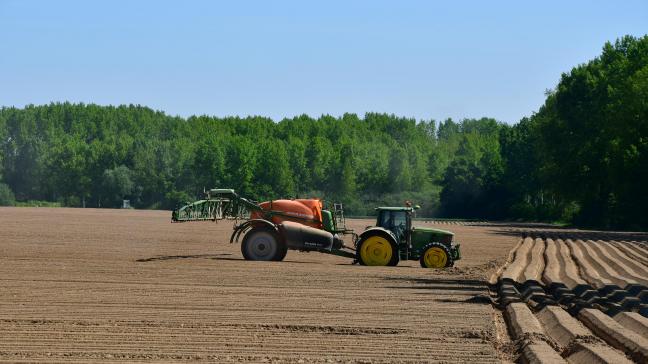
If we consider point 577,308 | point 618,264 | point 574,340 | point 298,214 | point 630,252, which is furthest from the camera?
point 630,252

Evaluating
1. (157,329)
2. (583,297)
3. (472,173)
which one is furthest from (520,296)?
(472,173)

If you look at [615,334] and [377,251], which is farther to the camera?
[377,251]

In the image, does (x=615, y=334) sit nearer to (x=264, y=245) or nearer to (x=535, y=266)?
(x=264, y=245)

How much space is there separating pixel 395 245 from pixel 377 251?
0.50 metres

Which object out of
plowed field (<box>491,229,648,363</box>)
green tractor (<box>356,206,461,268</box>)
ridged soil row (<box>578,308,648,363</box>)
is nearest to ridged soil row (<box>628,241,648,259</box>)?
plowed field (<box>491,229,648,363</box>)

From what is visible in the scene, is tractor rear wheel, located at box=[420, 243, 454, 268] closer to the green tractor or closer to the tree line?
the green tractor

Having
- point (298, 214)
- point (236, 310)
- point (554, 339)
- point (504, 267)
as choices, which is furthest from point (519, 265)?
point (554, 339)

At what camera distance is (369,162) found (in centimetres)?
15550

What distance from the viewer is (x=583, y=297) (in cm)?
2145

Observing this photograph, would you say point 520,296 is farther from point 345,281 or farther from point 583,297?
point 345,281

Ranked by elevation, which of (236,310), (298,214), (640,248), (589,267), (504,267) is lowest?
(236,310)

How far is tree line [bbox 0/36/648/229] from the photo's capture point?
81.1m

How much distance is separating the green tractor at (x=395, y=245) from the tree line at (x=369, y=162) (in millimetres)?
46777

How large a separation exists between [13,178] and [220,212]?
5289 inches
